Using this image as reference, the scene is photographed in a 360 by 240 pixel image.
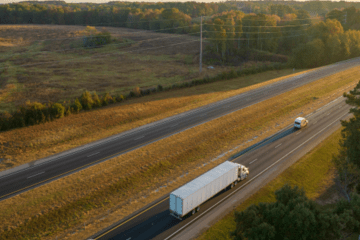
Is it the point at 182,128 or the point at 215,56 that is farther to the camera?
the point at 215,56

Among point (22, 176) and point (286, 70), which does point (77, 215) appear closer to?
point (22, 176)

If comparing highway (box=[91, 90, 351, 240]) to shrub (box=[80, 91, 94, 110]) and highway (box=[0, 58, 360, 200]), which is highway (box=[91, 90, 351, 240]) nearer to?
highway (box=[0, 58, 360, 200])

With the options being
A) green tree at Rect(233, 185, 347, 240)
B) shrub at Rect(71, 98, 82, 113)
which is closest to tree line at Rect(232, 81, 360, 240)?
green tree at Rect(233, 185, 347, 240)

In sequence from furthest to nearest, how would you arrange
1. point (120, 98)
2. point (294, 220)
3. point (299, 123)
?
point (120, 98) < point (299, 123) < point (294, 220)

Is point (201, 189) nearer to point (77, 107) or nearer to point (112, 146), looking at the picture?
point (112, 146)

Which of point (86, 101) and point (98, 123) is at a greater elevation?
point (86, 101)

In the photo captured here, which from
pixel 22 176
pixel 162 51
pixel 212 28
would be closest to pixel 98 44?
pixel 162 51

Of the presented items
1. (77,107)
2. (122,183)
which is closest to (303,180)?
(122,183)

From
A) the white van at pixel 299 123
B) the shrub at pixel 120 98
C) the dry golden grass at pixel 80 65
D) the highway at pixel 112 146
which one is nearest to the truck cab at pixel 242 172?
the highway at pixel 112 146
